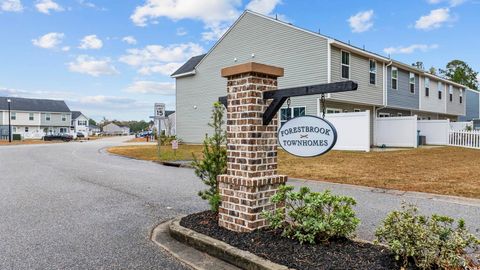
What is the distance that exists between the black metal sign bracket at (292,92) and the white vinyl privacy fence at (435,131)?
23.3 meters

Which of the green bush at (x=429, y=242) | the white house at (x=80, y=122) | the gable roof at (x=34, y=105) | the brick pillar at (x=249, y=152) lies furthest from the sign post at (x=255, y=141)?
the white house at (x=80, y=122)

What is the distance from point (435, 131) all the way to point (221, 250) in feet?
80.4

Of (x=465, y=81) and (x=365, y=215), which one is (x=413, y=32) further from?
(x=465, y=81)

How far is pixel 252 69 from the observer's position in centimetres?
439

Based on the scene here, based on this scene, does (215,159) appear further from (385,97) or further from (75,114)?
(75,114)

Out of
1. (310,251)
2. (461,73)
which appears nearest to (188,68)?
(310,251)

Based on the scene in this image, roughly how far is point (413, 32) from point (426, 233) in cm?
2903

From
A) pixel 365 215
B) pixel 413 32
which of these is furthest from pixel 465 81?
pixel 365 215

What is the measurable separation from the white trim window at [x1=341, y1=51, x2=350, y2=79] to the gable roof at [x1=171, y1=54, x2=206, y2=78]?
11563mm

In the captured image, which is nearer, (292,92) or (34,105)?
(292,92)

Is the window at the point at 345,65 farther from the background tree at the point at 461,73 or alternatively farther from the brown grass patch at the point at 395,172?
the background tree at the point at 461,73

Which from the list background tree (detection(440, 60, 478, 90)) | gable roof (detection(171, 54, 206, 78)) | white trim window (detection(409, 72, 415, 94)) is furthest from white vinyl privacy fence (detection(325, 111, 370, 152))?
background tree (detection(440, 60, 478, 90))

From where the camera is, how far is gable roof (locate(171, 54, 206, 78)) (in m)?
27.2

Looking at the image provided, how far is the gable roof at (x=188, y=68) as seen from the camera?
27.2 meters
